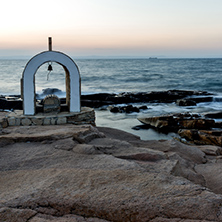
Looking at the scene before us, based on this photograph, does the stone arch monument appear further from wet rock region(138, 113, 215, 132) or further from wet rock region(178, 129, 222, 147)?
wet rock region(138, 113, 215, 132)

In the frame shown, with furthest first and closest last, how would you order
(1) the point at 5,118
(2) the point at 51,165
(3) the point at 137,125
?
1. (3) the point at 137,125
2. (1) the point at 5,118
3. (2) the point at 51,165

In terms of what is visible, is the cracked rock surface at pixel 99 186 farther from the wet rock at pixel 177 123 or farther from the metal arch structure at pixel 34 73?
the wet rock at pixel 177 123

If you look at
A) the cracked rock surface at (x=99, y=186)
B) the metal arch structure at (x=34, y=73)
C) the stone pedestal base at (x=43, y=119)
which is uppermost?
the metal arch structure at (x=34, y=73)

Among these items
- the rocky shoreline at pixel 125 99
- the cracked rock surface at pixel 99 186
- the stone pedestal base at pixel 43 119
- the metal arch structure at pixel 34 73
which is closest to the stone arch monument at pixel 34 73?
the metal arch structure at pixel 34 73

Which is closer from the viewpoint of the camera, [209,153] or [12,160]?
[12,160]

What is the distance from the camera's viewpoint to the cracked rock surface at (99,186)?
2.93 m

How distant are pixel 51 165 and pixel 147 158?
5.24ft

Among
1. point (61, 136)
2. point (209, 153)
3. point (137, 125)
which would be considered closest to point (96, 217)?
point (61, 136)

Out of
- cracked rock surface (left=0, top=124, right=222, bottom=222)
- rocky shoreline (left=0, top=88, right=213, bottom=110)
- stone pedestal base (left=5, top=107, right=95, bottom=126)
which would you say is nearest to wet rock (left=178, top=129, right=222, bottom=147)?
stone pedestal base (left=5, top=107, right=95, bottom=126)

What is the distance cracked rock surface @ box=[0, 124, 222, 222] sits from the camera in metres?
2.93

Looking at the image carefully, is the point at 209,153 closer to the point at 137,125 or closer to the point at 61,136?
the point at 61,136

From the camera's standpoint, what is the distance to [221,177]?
468cm

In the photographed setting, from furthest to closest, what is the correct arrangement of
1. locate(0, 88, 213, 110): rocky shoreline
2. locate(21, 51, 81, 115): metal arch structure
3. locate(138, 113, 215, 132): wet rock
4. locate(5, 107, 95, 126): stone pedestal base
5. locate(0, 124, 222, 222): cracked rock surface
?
locate(0, 88, 213, 110): rocky shoreline
locate(138, 113, 215, 132): wet rock
locate(21, 51, 81, 115): metal arch structure
locate(5, 107, 95, 126): stone pedestal base
locate(0, 124, 222, 222): cracked rock surface

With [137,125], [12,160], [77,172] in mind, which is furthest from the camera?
[137,125]
